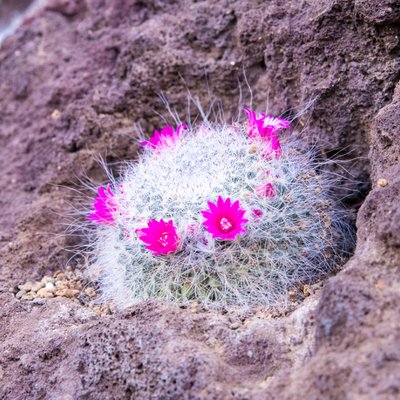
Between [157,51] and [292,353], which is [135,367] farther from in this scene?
[157,51]

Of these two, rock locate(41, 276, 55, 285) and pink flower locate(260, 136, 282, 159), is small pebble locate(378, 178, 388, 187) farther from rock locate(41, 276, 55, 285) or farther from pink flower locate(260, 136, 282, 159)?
rock locate(41, 276, 55, 285)

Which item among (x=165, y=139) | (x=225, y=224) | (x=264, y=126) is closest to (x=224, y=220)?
(x=225, y=224)

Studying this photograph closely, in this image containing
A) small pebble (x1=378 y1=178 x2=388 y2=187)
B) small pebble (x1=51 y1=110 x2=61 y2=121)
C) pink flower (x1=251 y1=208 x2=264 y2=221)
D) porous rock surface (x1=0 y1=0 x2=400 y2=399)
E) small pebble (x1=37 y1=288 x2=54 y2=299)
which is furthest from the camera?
small pebble (x1=51 y1=110 x2=61 y2=121)

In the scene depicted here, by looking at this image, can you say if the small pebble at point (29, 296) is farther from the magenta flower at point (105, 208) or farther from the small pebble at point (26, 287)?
the magenta flower at point (105, 208)

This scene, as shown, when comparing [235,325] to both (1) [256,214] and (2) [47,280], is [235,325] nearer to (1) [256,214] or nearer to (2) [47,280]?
(1) [256,214]

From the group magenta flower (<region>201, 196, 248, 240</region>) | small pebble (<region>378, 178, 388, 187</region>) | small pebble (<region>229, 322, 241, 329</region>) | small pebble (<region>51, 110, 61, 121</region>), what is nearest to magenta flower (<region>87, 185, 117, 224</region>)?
magenta flower (<region>201, 196, 248, 240</region>)

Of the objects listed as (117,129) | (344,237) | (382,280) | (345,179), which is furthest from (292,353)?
(117,129)
